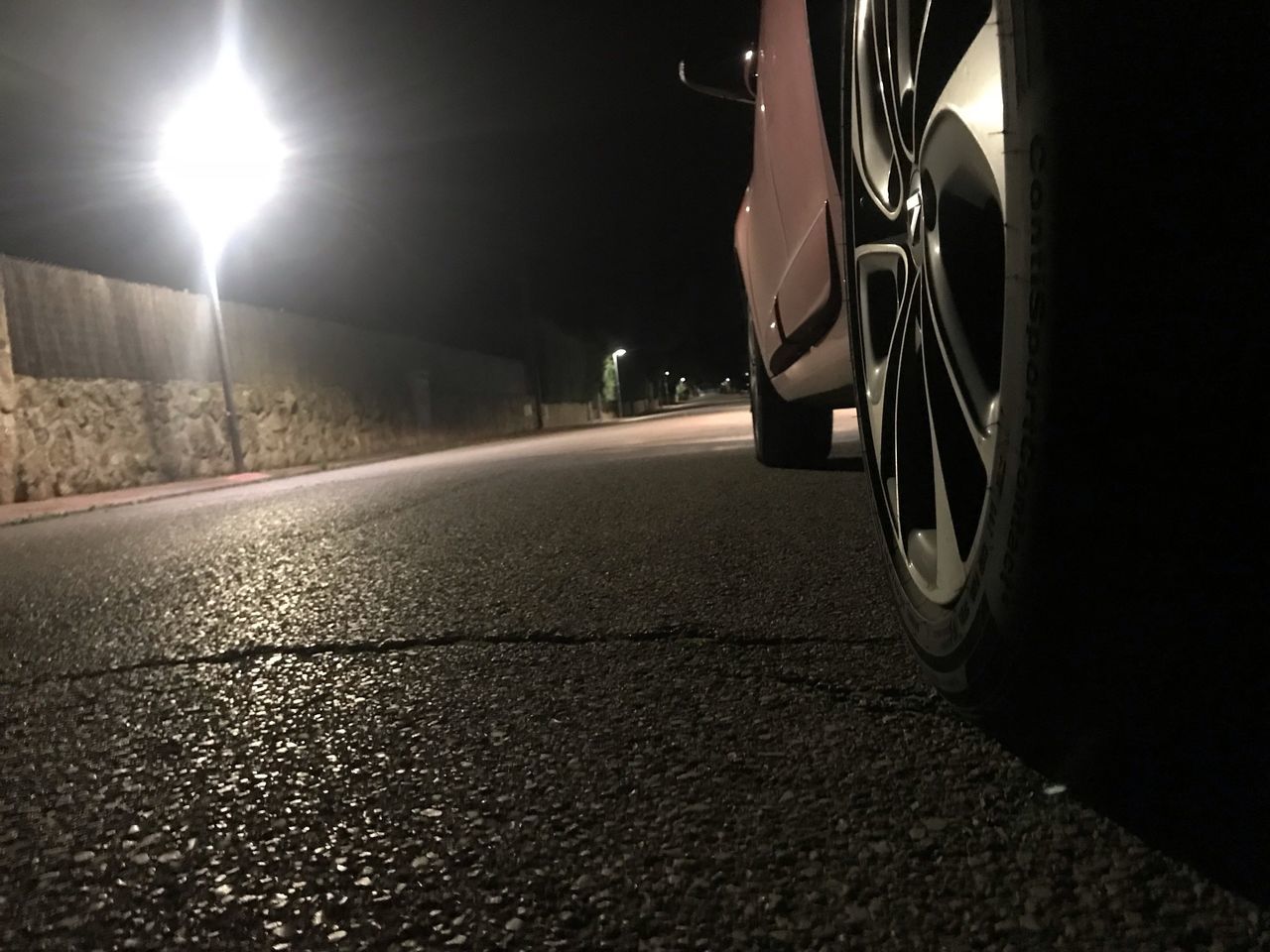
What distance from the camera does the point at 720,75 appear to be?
12.1 ft

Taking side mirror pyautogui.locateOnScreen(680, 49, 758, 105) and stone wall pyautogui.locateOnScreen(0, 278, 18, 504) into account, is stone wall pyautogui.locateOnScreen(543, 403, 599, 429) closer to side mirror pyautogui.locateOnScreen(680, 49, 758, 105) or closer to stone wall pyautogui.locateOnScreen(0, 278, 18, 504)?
stone wall pyautogui.locateOnScreen(0, 278, 18, 504)

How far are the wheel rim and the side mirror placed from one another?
2.15m

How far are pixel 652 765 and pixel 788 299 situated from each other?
1985 millimetres

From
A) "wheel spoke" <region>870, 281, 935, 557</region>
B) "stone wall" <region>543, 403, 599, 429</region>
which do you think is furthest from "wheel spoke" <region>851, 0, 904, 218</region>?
"stone wall" <region>543, 403, 599, 429</region>

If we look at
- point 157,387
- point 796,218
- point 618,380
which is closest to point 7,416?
point 157,387

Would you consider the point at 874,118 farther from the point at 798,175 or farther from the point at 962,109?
the point at 798,175

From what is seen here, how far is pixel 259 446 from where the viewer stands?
14.8m

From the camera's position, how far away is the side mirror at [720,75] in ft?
12.0

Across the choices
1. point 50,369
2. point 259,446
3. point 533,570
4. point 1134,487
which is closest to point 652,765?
point 1134,487

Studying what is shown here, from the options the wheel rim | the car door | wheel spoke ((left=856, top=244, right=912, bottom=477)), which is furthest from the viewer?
the car door

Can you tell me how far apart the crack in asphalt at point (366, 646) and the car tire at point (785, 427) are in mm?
3102

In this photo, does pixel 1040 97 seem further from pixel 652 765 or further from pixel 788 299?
pixel 788 299

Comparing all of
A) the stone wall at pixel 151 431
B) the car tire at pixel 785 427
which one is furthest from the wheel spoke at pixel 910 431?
the stone wall at pixel 151 431

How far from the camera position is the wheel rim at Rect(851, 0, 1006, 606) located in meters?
1.14
